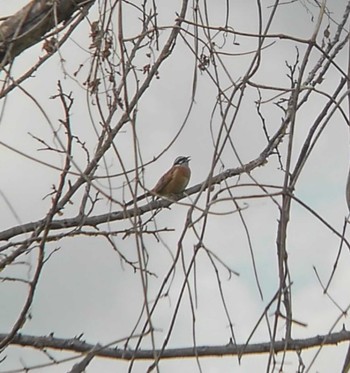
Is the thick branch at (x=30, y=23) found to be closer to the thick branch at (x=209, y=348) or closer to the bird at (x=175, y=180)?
the thick branch at (x=209, y=348)

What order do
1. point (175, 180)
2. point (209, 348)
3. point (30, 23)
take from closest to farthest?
point (30, 23) → point (209, 348) → point (175, 180)

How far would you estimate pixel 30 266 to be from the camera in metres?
2.01

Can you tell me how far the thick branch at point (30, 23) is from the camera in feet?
5.46

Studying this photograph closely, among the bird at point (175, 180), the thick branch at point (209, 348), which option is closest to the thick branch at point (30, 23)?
the thick branch at point (209, 348)

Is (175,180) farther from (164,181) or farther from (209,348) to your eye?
(209,348)

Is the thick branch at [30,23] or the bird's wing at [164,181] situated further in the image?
the bird's wing at [164,181]

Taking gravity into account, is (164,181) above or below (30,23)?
above

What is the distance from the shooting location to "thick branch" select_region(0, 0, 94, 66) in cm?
167

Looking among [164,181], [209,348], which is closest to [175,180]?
[164,181]

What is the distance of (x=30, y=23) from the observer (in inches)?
66.7

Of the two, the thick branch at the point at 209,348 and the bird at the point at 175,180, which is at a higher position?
the bird at the point at 175,180

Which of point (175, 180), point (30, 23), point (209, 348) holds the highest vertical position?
point (175, 180)

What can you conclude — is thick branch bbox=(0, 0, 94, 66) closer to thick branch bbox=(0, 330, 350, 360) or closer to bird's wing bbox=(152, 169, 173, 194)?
thick branch bbox=(0, 330, 350, 360)

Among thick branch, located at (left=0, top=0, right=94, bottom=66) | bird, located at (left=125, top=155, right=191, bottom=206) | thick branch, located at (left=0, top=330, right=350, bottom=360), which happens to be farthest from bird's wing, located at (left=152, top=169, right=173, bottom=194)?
thick branch, located at (left=0, top=0, right=94, bottom=66)
